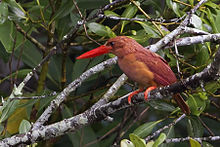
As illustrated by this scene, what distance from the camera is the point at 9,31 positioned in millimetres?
2320

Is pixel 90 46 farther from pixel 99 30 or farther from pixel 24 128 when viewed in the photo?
pixel 24 128

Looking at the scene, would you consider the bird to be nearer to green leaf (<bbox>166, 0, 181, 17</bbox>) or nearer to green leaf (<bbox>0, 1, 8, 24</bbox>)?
green leaf (<bbox>166, 0, 181, 17</bbox>)

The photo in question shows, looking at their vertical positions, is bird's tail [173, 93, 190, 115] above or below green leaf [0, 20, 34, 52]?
below

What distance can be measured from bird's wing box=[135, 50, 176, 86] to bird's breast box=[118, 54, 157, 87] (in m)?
0.02

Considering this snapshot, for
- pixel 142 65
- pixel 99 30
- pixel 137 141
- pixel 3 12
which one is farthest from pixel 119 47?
pixel 3 12

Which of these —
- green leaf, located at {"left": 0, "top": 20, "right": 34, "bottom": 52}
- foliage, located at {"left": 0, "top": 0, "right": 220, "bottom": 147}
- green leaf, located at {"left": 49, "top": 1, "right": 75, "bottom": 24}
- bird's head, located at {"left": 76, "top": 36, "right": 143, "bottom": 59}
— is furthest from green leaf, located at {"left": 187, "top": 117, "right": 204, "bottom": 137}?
green leaf, located at {"left": 0, "top": 20, "right": 34, "bottom": 52}

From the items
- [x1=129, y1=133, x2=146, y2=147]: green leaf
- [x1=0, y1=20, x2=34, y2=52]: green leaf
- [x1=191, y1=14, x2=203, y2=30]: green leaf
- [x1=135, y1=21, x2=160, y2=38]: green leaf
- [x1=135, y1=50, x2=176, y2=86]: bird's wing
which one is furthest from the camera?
[x1=0, y1=20, x2=34, y2=52]: green leaf

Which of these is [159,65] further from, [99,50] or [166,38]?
[99,50]

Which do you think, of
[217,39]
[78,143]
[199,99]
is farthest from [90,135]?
[217,39]

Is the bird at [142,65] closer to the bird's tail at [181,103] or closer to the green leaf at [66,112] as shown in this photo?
the bird's tail at [181,103]

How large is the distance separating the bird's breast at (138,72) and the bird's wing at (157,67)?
18mm

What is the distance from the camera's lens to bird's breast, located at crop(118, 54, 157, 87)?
1.92 meters

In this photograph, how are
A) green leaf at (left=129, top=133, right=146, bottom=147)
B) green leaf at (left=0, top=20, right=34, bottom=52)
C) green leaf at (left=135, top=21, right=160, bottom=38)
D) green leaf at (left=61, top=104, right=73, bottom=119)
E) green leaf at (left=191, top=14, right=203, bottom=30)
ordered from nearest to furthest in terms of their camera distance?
green leaf at (left=129, top=133, right=146, bottom=147) → green leaf at (left=191, top=14, right=203, bottom=30) → green leaf at (left=135, top=21, right=160, bottom=38) → green leaf at (left=0, top=20, right=34, bottom=52) → green leaf at (left=61, top=104, right=73, bottom=119)

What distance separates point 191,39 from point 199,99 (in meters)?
0.44
